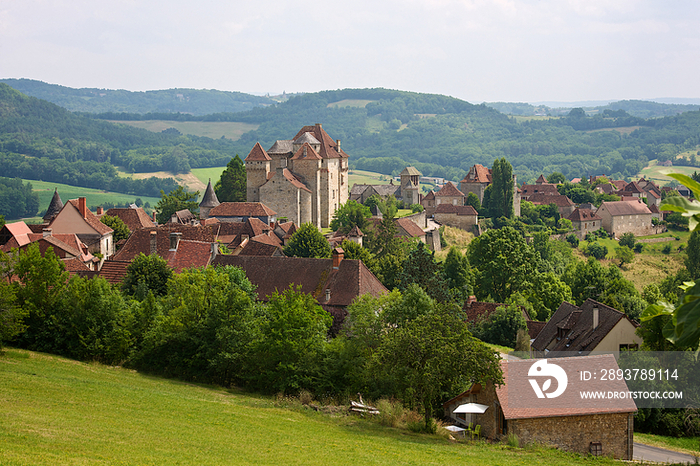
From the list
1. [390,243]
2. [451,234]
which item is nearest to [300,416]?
[390,243]

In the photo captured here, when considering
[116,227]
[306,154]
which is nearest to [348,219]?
[306,154]

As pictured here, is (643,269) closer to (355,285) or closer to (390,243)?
(390,243)

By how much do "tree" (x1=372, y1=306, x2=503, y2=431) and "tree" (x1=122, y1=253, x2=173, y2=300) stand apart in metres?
21.9

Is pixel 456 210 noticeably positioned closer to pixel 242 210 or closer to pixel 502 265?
pixel 502 265

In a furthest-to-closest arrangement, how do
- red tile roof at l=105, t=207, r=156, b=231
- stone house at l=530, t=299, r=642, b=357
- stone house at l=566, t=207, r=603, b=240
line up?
stone house at l=566, t=207, r=603, b=240 → red tile roof at l=105, t=207, r=156, b=231 → stone house at l=530, t=299, r=642, b=357

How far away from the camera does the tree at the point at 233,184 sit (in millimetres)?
84137

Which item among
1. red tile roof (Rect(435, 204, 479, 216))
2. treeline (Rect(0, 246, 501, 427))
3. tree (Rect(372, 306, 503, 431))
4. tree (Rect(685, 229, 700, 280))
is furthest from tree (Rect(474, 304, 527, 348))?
red tile roof (Rect(435, 204, 479, 216))

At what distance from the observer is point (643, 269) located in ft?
292

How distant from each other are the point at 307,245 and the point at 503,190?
52.4 metres

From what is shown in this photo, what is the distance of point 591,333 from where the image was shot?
37.8m

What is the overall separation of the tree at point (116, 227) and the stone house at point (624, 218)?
3026 inches

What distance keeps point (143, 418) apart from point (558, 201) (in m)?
106

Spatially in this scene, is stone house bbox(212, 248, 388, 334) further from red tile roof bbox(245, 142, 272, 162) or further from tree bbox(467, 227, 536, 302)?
red tile roof bbox(245, 142, 272, 162)

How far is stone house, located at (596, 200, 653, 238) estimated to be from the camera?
109 m
